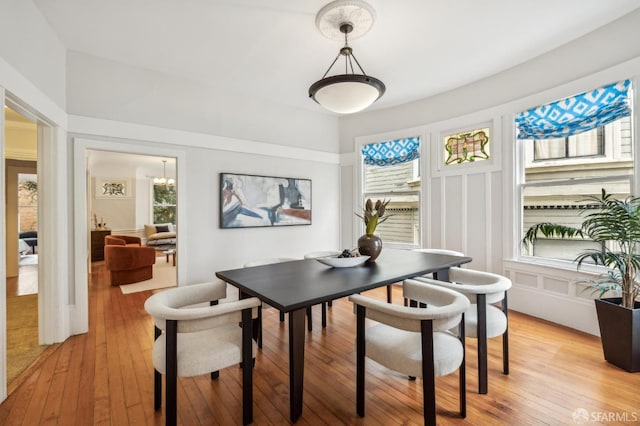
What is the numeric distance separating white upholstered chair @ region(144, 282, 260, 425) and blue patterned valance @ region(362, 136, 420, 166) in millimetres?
3526

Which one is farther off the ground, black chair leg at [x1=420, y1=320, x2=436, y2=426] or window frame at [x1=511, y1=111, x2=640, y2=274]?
window frame at [x1=511, y1=111, x2=640, y2=274]

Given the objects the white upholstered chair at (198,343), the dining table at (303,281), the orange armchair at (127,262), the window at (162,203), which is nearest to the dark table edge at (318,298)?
the dining table at (303,281)

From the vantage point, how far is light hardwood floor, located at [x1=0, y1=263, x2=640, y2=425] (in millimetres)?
1724

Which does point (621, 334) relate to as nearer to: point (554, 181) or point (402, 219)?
point (554, 181)

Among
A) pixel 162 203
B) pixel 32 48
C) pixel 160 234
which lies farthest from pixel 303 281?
pixel 162 203

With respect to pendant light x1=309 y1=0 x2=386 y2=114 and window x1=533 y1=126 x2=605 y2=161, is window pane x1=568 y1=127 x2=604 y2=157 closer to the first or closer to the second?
window x1=533 y1=126 x2=605 y2=161

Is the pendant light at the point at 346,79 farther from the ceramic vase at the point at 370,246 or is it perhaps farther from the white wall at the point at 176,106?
the white wall at the point at 176,106

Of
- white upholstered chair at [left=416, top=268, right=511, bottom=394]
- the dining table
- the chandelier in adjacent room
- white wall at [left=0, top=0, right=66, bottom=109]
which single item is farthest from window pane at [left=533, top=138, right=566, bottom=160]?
the chandelier in adjacent room

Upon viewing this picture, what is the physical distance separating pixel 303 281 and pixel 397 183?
3149 mm

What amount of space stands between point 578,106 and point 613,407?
8.61ft

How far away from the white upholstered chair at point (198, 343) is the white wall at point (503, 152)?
3.17 metres

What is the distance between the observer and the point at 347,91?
218 cm

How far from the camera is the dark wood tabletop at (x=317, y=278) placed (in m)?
1.62

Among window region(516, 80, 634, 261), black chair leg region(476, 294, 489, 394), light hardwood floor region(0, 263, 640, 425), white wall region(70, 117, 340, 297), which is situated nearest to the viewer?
light hardwood floor region(0, 263, 640, 425)
